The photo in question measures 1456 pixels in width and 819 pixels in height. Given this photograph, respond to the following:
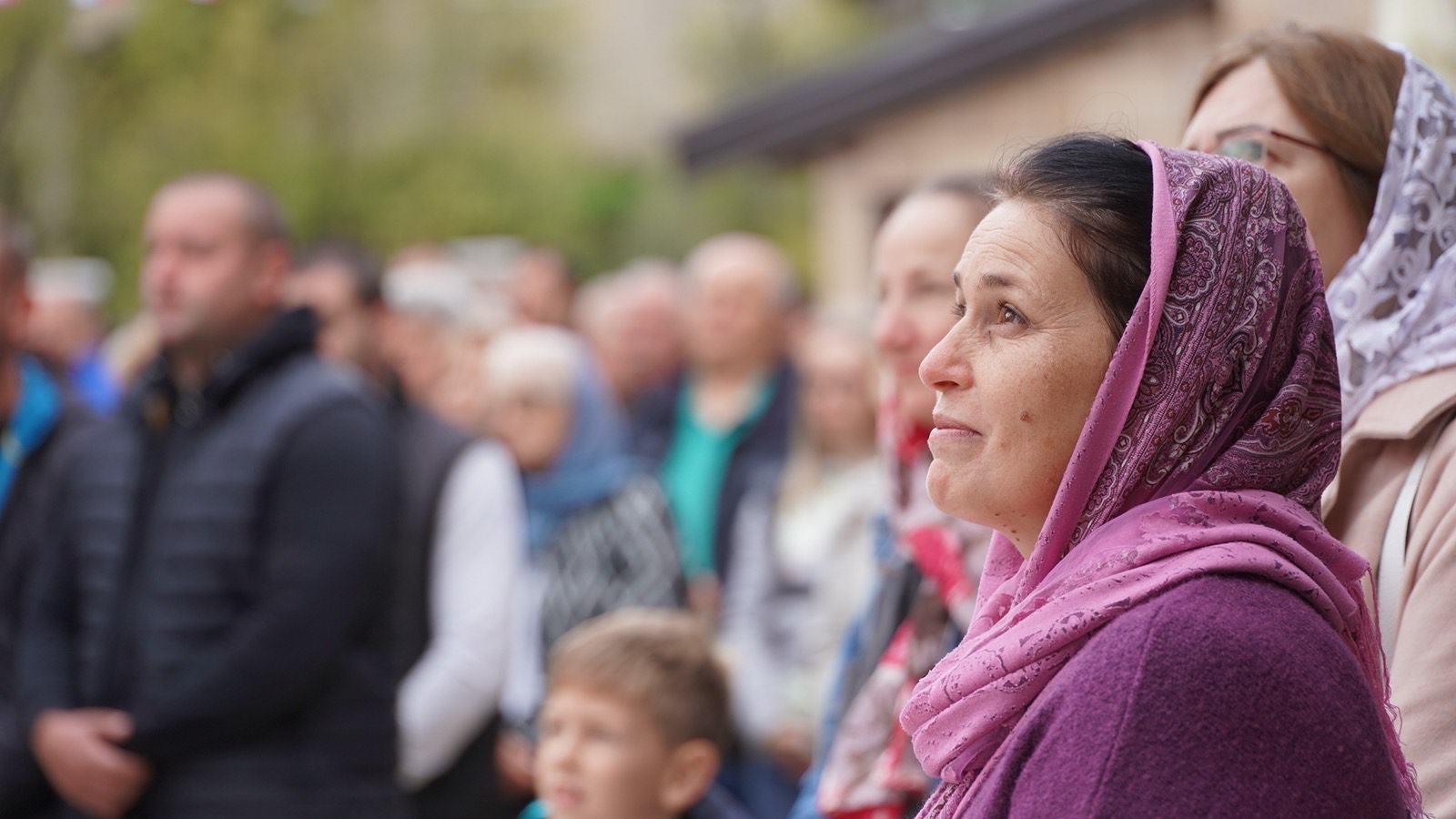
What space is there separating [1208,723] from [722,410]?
4.94 meters

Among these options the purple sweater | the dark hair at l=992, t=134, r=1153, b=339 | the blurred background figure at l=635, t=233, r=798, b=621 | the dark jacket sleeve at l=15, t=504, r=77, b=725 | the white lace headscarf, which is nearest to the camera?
the purple sweater

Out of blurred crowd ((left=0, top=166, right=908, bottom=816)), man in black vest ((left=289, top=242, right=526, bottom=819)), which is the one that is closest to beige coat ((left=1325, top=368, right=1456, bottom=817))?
blurred crowd ((left=0, top=166, right=908, bottom=816))

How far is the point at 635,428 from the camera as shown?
7.28 meters

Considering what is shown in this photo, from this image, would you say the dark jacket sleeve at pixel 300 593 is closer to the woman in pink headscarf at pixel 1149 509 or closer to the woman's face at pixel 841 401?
the woman's face at pixel 841 401

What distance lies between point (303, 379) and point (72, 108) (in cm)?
995

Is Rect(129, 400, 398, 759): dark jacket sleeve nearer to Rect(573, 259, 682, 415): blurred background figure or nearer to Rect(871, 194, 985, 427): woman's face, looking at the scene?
Rect(871, 194, 985, 427): woman's face

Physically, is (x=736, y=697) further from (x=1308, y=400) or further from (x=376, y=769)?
(x=1308, y=400)

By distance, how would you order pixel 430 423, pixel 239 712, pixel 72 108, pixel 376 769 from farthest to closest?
pixel 72 108 → pixel 430 423 → pixel 376 769 → pixel 239 712

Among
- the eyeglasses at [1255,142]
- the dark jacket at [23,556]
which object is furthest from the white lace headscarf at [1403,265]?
the dark jacket at [23,556]

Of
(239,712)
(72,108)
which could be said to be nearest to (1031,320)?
(239,712)

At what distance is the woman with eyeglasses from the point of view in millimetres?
2047

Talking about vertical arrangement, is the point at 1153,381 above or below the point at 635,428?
above

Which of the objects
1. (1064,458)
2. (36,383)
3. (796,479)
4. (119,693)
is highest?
(1064,458)

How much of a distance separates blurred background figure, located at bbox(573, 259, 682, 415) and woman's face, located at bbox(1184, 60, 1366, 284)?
19.2 feet
